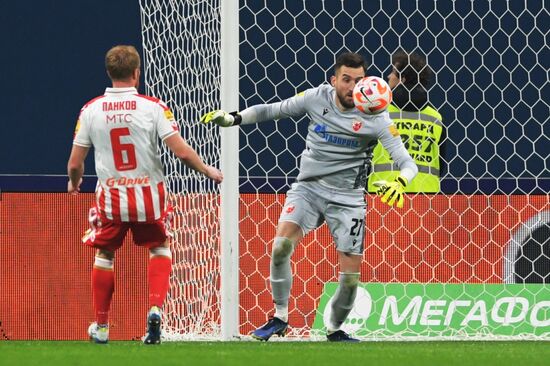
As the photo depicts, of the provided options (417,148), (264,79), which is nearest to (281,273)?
(417,148)

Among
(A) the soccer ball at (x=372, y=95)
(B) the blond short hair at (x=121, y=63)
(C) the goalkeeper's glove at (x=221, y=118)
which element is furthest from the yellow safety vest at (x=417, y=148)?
A: (B) the blond short hair at (x=121, y=63)

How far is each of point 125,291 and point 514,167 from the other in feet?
12.3

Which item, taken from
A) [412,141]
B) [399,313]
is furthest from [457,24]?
[399,313]

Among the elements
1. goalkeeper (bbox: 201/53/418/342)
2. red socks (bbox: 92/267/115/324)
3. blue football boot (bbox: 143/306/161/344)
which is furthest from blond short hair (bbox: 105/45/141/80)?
blue football boot (bbox: 143/306/161/344)

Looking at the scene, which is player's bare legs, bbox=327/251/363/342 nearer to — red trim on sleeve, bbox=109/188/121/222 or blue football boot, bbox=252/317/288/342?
blue football boot, bbox=252/317/288/342

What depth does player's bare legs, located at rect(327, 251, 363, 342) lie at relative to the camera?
700 cm

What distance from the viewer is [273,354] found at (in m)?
5.60

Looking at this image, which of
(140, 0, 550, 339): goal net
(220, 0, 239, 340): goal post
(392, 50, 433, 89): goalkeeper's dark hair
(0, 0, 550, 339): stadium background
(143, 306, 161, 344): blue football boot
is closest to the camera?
(143, 306, 161, 344): blue football boot

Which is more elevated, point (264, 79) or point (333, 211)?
point (264, 79)

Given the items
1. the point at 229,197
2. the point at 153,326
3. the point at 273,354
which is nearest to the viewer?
the point at 273,354

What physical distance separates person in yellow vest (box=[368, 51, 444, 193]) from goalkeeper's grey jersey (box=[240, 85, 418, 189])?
103 cm

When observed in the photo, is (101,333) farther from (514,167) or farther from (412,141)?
(514,167)

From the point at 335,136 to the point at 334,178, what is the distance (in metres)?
0.22

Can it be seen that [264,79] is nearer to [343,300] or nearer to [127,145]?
[343,300]
